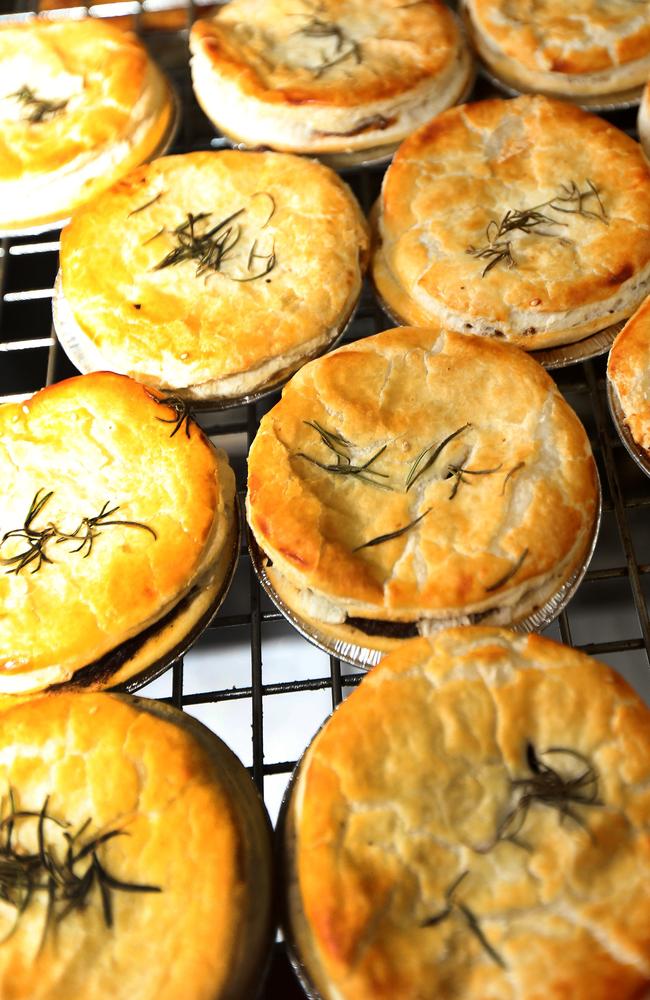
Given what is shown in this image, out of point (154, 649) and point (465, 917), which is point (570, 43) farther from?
point (465, 917)

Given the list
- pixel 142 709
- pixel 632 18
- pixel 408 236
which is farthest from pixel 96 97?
pixel 142 709

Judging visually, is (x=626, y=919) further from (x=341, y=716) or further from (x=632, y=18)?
(x=632, y=18)

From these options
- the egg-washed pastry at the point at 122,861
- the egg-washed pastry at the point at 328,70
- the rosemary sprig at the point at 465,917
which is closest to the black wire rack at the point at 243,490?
the egg-washed pastry at the point at 328,70

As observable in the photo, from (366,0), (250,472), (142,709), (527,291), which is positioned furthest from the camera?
(366,0)

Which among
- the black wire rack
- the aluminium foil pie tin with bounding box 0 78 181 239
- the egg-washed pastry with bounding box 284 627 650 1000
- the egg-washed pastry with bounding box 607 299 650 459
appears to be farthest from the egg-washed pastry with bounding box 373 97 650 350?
the egg-washed pastry with bounding box 284 627 650 1000

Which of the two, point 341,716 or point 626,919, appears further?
point 341,716

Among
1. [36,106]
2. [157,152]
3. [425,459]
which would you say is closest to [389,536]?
[425,459]
